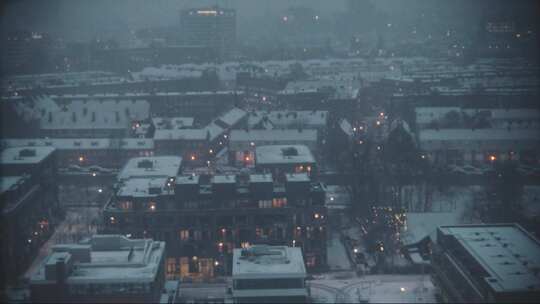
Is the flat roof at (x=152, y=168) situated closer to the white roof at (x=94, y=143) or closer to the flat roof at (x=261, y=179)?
the flat roof at (x=261, y=179)

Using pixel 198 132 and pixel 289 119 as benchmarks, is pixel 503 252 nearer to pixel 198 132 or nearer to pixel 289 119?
pixel 198 132

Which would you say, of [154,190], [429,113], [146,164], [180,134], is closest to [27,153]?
[146,164]

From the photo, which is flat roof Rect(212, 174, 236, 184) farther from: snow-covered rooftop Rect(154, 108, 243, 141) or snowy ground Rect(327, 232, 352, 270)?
snow-covered rooftop Rect(154, 108, 243, 141)

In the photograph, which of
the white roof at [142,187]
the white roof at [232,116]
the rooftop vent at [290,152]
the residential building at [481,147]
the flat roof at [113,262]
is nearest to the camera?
the flat roof at [113,262]

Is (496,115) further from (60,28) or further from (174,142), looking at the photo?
(60,28)

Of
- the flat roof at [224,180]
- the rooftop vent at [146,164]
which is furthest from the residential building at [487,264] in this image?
the rooftop vent at [146,164]

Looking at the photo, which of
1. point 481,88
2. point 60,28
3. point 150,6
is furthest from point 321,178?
point 150,6
